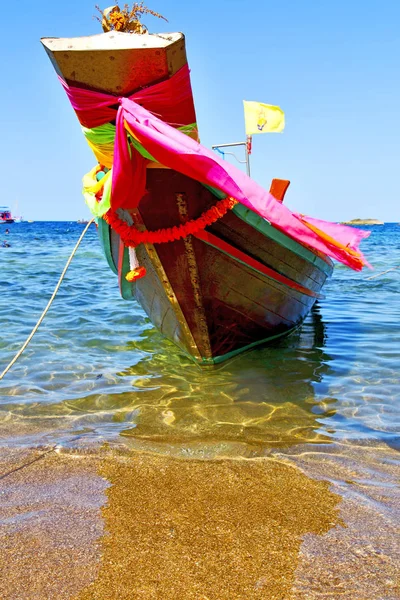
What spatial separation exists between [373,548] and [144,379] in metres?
2.90

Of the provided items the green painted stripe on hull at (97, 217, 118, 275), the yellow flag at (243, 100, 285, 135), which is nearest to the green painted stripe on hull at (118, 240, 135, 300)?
the green painted stripe on hull at (97, 217, 118, 275)

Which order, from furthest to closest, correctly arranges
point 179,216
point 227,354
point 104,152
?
point 227,354
point 179,216
point 104,152

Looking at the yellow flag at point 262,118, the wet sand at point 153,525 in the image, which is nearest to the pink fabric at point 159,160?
the wet sand at point 153,525

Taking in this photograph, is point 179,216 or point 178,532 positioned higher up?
point 179,216

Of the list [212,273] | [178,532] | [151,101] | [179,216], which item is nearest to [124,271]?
[212,273]

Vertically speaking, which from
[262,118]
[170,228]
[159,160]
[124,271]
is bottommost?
[124,271]

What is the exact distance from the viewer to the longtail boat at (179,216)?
2.81m

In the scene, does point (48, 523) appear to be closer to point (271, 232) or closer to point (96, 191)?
point (96, 191)

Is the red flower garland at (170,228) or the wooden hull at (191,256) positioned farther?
the red flower garland at (170,228)

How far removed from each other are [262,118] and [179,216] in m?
2.99

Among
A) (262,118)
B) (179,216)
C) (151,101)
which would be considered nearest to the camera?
(151,101)

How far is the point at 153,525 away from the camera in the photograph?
2.14 metres

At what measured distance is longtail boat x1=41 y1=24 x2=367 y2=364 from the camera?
9.23ft

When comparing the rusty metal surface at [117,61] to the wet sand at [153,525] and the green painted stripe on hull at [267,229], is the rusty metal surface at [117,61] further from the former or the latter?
the wet sand at [153,525]
